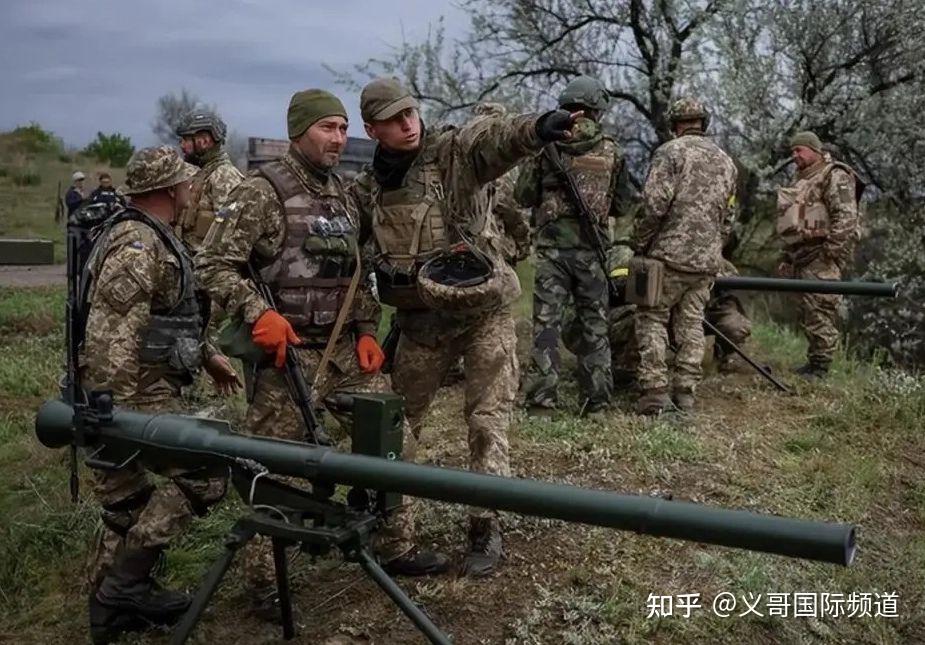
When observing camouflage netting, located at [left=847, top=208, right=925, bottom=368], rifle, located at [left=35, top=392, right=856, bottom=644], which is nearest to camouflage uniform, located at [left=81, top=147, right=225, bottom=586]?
rifle, located at [left=35, top=392, right=856, bottom=644]

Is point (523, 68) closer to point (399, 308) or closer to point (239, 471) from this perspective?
point (399, 308)

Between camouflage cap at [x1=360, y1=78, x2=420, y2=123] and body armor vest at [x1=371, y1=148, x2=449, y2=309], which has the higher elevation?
camouflage cap at [x1=360, y1=78, x2=420, y2=123]

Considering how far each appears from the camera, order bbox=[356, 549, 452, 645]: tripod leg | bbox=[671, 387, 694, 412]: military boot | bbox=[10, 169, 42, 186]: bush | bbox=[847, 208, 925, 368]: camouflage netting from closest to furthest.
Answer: bbox=[356, 549, 452, 645]: tripod leg, bbox=[671, 387, 694, 412]: military boot, bbox=[847, 208, 925, 368]: camouflage netting, bbox=[10, 169, 42, 186]: bush

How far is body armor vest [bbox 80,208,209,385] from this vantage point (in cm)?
412

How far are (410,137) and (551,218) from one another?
2635 mm

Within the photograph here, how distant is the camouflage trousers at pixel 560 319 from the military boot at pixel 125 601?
129 inches

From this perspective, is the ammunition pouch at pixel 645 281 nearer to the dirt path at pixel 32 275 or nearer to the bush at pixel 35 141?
the dirt path at pixel 32 275

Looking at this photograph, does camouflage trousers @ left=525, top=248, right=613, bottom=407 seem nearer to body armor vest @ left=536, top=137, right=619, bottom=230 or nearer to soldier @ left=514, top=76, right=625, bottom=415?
soldier @ left=514, top=76, right=625, bottom=415

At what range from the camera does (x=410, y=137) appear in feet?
14.2

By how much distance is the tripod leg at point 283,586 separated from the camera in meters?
3.45

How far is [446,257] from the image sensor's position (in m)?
4.37

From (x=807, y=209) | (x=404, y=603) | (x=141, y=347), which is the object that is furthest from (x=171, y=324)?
(x=807, y=209)

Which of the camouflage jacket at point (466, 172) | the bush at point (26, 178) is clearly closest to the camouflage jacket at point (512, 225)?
the camouflage jacket at point (466, 172)

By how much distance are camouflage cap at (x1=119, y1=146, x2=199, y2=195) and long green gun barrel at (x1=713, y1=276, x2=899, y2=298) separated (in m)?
4.46
